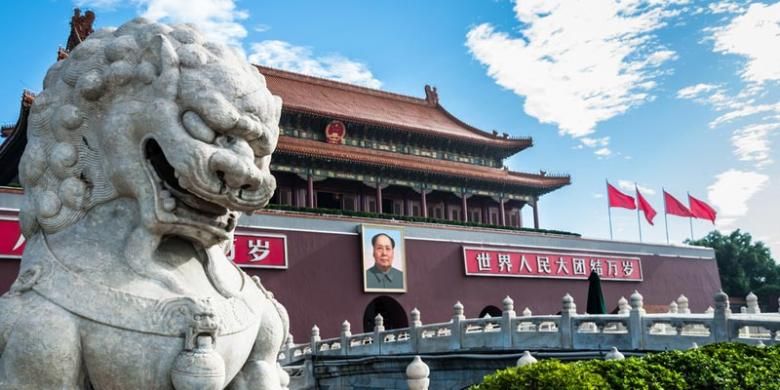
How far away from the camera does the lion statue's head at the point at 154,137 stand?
8.84ft

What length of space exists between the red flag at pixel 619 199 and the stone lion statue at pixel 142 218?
73.8 feet

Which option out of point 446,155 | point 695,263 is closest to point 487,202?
point 446,155

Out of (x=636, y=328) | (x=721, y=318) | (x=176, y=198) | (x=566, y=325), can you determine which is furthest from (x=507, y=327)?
(x=176, y=198)

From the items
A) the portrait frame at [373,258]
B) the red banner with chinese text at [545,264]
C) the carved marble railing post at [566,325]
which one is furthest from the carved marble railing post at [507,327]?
the red banner with chinese text at [545,264]

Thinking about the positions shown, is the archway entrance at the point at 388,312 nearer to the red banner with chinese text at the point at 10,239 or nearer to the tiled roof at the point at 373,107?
the tiled roof at the point at 373,107

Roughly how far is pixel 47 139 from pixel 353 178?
713 inches

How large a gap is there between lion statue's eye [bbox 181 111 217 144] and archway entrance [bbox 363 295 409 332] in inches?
634

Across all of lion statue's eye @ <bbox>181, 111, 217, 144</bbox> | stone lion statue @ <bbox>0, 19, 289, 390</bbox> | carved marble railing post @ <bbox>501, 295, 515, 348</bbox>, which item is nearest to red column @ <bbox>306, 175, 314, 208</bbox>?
carved marble railing post @ <bbox>501, 295, 515, 348</bbox>

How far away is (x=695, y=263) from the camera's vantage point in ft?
85.0

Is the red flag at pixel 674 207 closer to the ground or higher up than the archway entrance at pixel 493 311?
higher up

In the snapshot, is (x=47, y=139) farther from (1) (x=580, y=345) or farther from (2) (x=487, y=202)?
(2) (x=487, y=202)

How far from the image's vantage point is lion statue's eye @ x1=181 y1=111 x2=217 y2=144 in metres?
2.70

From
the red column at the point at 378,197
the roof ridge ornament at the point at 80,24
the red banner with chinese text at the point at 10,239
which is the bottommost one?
the red banner with chinese text at the point at 10,239

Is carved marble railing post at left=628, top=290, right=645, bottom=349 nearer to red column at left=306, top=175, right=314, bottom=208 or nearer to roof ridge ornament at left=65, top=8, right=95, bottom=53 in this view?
red column at left=306, top=175, right=314, bottom=208
